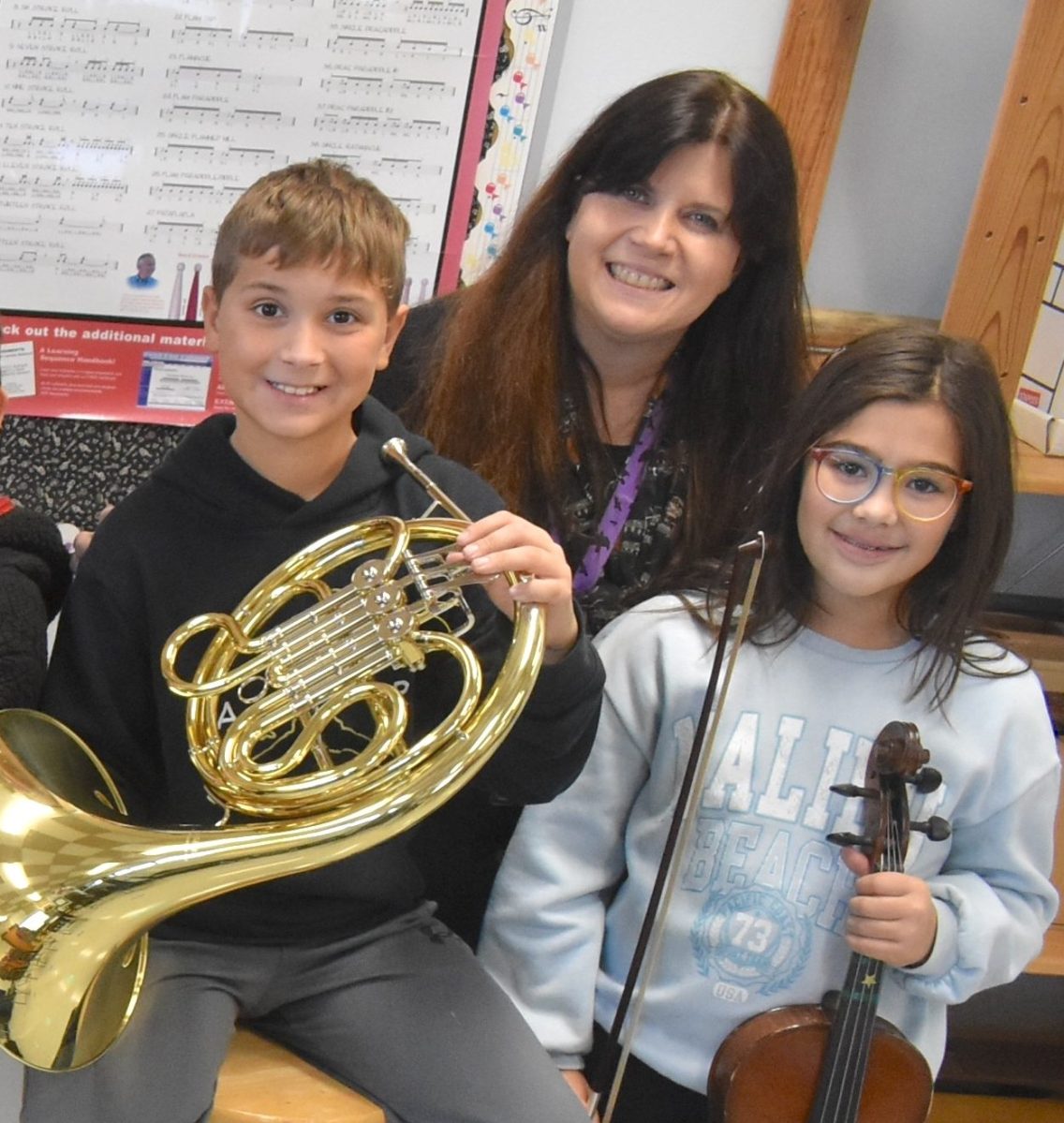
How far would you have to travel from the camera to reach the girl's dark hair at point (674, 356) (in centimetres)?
127

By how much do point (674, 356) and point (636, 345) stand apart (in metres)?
0.05

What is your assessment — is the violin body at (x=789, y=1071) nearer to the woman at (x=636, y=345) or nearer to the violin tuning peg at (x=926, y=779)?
the violin tuning peg at (x=926, y=779)

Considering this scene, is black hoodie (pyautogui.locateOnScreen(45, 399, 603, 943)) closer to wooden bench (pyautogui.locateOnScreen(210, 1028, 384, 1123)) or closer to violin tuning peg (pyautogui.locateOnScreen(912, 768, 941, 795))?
wooden bench (pyautogui.locateOnScreen(210, 1028, 384, 1123))

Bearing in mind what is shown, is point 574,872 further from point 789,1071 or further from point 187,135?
point 187,135

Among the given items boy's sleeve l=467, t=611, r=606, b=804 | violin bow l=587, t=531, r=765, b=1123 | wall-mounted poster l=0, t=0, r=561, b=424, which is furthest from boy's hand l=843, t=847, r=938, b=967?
wall-mounted poster l=0, t=0, r=561, b=424

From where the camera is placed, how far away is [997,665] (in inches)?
48.1

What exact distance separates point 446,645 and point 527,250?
0.52m

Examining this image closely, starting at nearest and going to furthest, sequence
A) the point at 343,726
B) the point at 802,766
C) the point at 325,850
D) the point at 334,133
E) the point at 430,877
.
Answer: the point at 325,850 < the point at 343,726 < the point at 802,766 < the point at 430,877 < the point at 334,133

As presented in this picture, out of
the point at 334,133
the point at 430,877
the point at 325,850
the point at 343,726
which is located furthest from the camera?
the point at 334,133

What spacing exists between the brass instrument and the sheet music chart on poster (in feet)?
2.03

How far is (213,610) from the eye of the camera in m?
1.09

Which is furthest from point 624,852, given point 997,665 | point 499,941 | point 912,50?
point 912,50

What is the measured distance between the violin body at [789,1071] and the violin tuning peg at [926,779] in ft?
0.66

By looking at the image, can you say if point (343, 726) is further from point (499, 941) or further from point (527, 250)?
point (527, 250)
